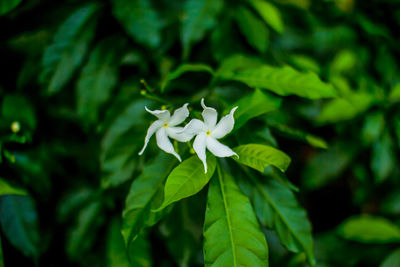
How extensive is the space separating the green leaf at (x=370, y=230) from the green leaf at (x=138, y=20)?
127 centimetres

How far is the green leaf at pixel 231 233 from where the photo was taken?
86 cm

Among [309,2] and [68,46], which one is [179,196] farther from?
[309,2]

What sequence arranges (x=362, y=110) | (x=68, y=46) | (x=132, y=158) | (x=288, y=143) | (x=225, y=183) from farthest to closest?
(x=288, y=143), (x=362, y=110), (x=68, y=46), (x=132, y=158), (x=225, y=183)

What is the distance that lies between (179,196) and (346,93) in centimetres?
116

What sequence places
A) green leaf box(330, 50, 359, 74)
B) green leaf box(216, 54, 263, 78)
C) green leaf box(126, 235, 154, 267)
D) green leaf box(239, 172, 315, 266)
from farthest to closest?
green leaf box(330, 50, 359, 74) → green leaf box(126, 235, 154, 267) → green leaf box(216, 54, 263, 78) → green leaf box(239, 172, 315, 266)

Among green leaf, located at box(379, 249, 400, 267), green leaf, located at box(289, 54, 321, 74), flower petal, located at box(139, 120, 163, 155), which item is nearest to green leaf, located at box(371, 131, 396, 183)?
green leaf, located at box(379, 249, 400, 267)

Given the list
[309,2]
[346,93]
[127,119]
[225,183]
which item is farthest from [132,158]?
[309,2]

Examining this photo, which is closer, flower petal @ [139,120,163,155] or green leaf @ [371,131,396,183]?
flower petal @ [139,120,163,155]

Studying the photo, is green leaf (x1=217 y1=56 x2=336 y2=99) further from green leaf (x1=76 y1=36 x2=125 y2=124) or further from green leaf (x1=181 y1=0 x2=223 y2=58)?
green leaf (x1=76 y1=36 x2=125 y2=124)

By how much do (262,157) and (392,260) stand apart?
1.03m

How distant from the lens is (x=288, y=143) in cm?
202

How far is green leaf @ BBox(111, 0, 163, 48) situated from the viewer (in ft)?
4.32

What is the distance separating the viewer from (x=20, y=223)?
1292 millimetres

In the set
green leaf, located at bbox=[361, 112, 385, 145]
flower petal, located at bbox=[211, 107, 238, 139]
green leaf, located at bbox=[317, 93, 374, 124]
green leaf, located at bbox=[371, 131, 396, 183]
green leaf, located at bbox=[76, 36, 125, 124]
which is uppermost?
green leaf, located at bbox=[76, 36, 125, 124]
